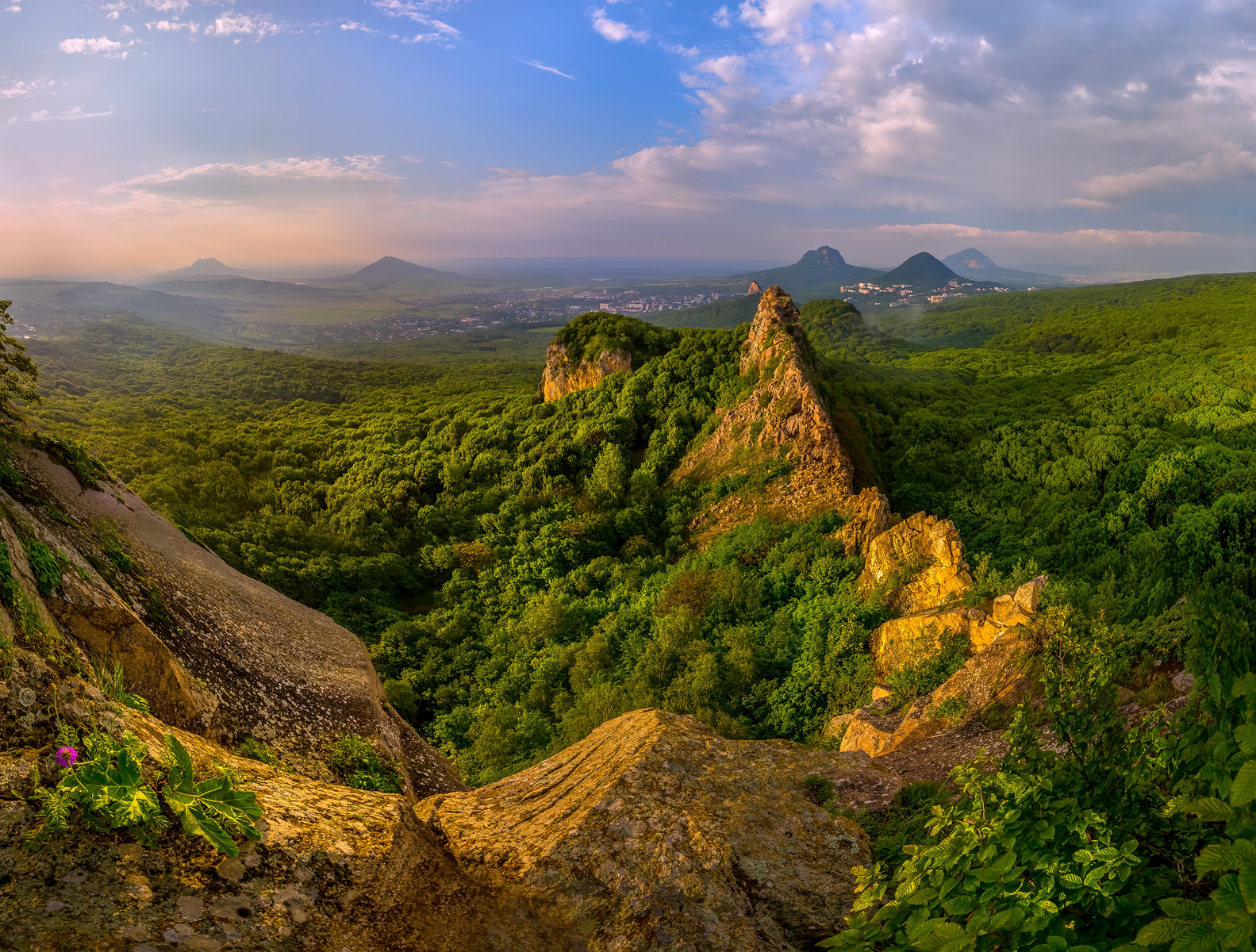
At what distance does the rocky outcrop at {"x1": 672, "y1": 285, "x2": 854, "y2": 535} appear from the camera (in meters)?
34.7

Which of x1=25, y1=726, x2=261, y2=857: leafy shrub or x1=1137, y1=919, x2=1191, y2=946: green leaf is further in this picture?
x1=25, y1=726, x2=261, y2=857: leafy shrub

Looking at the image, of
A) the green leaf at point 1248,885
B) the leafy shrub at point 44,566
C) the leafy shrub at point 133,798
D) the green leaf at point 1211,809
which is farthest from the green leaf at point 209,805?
the green leaf at point 1211,809

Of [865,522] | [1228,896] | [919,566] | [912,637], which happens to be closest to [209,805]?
[1228,896]

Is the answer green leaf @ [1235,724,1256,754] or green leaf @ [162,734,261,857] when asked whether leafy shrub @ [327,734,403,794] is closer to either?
green leaf @ [162,734,261,857]

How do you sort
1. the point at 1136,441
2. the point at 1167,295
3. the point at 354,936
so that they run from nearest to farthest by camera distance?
the point at 354,936
the point at 1136,441
the point at 1167,295

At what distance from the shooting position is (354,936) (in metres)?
5.41

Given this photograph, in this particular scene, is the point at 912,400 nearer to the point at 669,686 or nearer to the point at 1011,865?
the point at 669,686

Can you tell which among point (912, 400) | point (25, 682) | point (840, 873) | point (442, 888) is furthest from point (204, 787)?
point (912, 400)

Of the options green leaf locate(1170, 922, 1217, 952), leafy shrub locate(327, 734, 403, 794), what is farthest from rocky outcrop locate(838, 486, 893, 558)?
green leaf locate(1170, 922, 1217, 952)

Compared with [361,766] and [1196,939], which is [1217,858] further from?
[361,766]

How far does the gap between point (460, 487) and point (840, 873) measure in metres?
44.7

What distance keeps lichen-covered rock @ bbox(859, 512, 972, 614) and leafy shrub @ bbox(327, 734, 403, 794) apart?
19545mm

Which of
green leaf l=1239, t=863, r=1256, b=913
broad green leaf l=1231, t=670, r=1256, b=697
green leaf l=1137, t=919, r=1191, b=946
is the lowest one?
green leaf l=1137, t=919, r=1191, b=946

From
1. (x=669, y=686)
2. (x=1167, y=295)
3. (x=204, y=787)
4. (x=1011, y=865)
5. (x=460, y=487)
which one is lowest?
(x=669, y=686)
